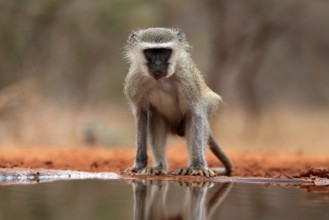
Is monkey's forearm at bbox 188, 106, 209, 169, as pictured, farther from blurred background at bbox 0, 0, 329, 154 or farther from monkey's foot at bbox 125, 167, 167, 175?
blurred background at bbox 0, 0, 329, 154

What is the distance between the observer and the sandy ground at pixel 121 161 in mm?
10602

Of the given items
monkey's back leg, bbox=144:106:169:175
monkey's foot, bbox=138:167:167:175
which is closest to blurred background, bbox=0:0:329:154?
monkey's back leg, bbox=144:106:169:175

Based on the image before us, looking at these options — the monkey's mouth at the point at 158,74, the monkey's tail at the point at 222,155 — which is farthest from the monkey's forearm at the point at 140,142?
the monkey's tail at the point at 222,155

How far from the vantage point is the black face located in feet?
29.1

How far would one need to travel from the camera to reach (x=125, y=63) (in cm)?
2603

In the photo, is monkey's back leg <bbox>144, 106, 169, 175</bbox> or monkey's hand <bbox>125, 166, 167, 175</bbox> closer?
monkey's hand <bbox>125, 166, 167, 175</bbox>

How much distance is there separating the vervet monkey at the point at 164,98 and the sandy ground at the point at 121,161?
1.12 m

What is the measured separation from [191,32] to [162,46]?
19441 mm

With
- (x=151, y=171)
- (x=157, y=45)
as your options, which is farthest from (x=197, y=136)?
(x=157, y=45)

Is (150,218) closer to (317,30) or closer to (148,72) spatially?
(148,72)

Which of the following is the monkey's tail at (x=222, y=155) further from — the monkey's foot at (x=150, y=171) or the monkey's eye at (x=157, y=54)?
the monkey's eye at (x=157, y=54)

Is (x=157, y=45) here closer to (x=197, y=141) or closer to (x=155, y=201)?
(x=197, y=141)

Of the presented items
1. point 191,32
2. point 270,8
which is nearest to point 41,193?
point 270,8

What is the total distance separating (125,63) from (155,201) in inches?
769
